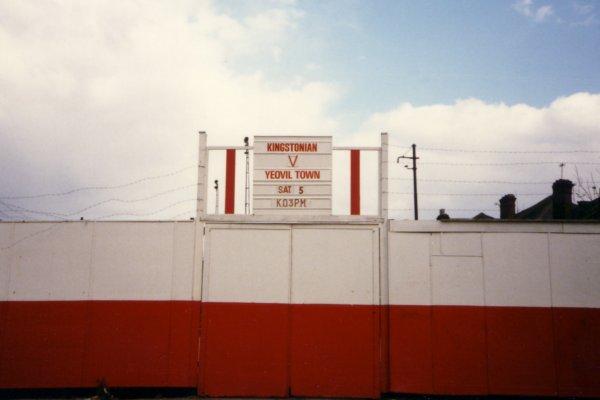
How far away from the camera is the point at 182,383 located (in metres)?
7.89

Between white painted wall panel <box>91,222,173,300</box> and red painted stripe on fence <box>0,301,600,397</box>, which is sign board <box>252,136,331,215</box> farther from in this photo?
white painted wall panel <box>91,222,173,300</box>

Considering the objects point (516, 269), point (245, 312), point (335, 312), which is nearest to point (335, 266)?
point (335, 312)

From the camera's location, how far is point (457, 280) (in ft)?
26.3

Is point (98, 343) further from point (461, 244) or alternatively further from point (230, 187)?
point (461, 244)

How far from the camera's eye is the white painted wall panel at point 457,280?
7957mm

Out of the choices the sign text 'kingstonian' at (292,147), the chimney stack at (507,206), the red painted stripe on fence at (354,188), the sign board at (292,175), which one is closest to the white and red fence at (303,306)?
the red painted stripe on fence at (354,188)

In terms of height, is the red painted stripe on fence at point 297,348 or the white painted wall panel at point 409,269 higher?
the white painted wall panel at point 409,269

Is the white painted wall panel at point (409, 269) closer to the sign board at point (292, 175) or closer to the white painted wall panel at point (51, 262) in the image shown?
the sign board at point (292, 175)

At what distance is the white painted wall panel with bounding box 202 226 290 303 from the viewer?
8.09m

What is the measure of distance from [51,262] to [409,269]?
708 cm

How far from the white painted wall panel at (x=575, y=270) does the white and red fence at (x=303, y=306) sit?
25 mm

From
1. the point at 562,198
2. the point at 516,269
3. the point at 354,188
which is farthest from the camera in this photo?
the point at 562,198

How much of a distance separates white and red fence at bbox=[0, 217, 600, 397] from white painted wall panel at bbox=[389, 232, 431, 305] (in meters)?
0.03

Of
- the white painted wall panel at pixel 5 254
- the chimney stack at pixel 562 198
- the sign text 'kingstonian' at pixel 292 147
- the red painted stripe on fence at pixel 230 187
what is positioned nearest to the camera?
the white painted wall panel at pixel 5 254
